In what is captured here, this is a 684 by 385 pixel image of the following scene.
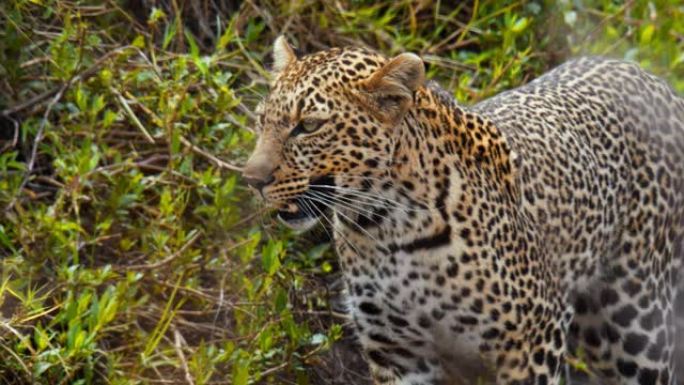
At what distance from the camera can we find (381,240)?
20.6 feet

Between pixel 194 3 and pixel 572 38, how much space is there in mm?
2316

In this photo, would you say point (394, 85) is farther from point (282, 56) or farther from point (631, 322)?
point (631, 322)

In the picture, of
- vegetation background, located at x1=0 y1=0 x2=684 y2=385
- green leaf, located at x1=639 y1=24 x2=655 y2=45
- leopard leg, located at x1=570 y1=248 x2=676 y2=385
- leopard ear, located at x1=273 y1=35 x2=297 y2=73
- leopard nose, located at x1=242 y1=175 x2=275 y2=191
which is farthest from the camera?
green leaf, located at x1=639 y1=24 x2=655 y2=45

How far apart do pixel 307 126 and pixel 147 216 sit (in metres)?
2.04

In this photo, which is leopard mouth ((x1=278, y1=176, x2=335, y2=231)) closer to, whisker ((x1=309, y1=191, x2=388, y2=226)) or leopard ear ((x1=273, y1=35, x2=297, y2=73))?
whisker ((x1=309, y1=191, x2=388, y2=226))

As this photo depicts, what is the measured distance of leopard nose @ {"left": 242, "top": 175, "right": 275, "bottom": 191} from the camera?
589 cm

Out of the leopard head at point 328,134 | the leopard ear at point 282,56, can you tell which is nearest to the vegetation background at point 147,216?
the leopard ear at point 282,56

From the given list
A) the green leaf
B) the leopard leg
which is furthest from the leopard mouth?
the green leaf

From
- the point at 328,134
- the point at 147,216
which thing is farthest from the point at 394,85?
the point at 147,216

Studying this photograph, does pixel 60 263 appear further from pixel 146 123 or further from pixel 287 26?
pixel 287 26

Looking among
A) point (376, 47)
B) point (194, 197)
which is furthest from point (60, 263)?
point (376, 47)

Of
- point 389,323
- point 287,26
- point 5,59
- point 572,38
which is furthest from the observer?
point 572,38

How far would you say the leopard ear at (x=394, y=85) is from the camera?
5.98 meters

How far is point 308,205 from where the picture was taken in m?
6.01
